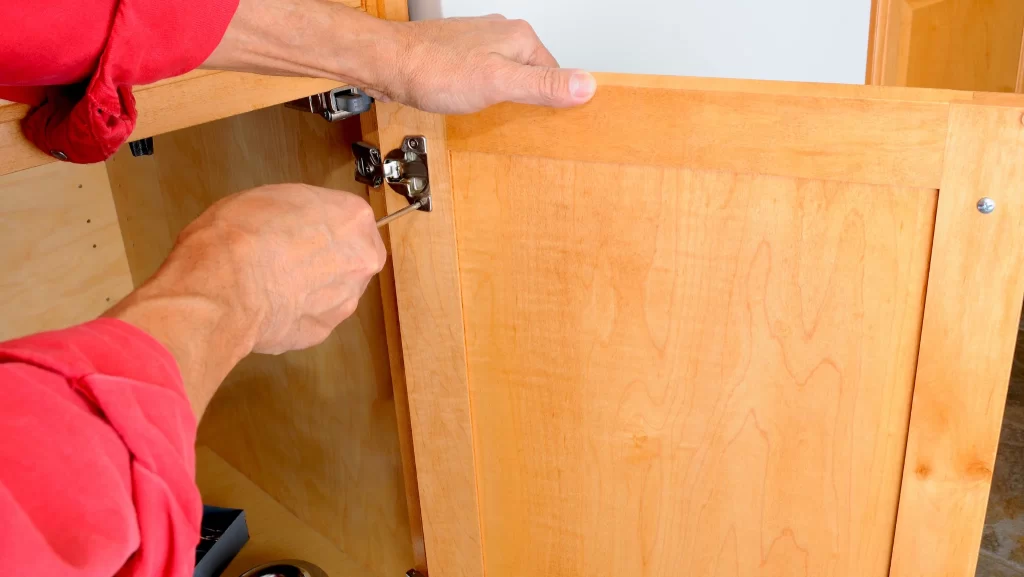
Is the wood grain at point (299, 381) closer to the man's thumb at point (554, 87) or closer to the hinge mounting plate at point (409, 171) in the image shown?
the hinge mounting plate at point (409, 171)

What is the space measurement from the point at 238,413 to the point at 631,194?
86cm

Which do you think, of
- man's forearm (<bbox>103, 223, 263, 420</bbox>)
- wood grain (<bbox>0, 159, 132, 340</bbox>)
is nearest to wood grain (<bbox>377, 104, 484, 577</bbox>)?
man's forearm (<bbox>103, 223, 263, 420</bbox>)

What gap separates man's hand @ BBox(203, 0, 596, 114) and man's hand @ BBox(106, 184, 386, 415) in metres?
0.14

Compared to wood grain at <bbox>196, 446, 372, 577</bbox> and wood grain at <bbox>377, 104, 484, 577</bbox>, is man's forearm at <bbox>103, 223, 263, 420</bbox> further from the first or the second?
wood grain at <bbox>196, 446, 372, 577</bbox>

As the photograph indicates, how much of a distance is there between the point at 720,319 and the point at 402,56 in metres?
0.32

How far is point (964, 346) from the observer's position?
0.60m

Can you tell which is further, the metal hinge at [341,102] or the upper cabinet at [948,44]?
the upper cabinet at [948,44]

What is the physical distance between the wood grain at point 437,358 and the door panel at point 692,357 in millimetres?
15

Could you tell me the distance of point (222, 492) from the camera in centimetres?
134

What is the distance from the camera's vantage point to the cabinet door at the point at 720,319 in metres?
0.58

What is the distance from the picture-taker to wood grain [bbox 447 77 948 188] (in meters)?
0.56

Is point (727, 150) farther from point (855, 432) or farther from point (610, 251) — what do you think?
point (855, 432)

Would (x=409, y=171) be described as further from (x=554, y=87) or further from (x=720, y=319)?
(x=720, y=319)

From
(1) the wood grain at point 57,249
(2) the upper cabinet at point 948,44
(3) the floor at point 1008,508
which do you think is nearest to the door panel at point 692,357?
(1) the wood grain at point 57,249
